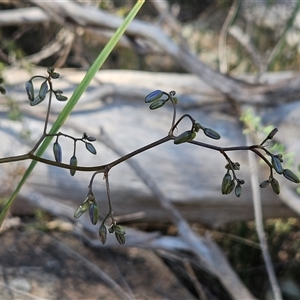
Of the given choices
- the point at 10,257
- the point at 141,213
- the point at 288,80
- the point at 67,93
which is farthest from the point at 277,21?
the point at 10,257

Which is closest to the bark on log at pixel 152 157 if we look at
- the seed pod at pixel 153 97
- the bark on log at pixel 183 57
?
the bark on log at pixel 183 57

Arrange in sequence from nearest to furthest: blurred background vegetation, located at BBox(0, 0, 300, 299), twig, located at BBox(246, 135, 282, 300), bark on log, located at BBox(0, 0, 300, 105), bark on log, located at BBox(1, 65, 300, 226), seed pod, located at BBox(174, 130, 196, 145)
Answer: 1. seed pod, located at BBox(174, 130, 196, 145)
2. twig, located at BBox(246, 135, 282, 300)
3. bark on log, located at BBox(1, 65, 300, 226)
4. bark on log, located at BBox(0, 0, 300, 105)
5. blurred background vegetation, located at BBox(0, 0, 300, 299)

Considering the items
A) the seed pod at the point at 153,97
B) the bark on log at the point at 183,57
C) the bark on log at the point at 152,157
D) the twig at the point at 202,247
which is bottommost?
the seed pod at the point at 153,97

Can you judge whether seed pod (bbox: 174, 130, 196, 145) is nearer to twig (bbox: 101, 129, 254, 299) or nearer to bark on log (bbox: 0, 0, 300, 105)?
twig (bbox: 101, 129, 254, 299)

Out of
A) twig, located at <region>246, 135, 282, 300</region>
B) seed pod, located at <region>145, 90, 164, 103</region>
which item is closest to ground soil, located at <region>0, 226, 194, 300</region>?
twig, located at <region>246, 135, 282, 300</region>

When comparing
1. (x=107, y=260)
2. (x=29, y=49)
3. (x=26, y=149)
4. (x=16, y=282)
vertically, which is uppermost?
(x=29, y=49)

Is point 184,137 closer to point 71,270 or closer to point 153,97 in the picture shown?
point 153,97

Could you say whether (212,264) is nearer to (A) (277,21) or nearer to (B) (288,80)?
(B) (288,80)

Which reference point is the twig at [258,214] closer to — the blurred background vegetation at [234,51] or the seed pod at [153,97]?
the blurred background vegetation at [234,51]

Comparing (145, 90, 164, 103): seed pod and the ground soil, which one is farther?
the ground soil

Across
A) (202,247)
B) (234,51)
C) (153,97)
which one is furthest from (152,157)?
(234,51)

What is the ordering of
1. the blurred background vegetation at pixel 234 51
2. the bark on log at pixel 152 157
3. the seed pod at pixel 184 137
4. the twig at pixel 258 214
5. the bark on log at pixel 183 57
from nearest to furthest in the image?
the seed pod at pixel 184 137 < the twig at pixel 258 214 < the bark on log at pixel 152 157 < the bark on log at pixel 183 57 < the blurred background vegetation at pixel 234 51
